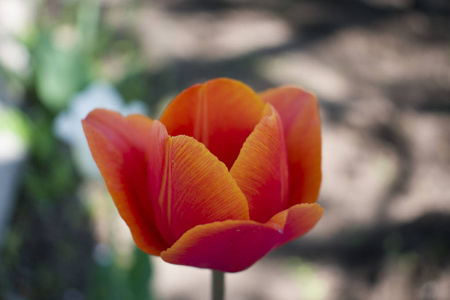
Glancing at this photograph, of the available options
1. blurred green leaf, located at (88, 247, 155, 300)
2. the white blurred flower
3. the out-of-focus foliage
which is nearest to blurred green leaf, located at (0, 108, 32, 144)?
the out-of-focus foliage

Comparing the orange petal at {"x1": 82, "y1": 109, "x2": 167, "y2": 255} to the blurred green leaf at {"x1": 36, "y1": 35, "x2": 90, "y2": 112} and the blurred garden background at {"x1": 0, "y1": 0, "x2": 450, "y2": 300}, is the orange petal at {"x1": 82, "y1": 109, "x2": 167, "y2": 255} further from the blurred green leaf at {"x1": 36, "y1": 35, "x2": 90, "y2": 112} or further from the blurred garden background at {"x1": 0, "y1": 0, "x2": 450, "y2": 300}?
the blurred green leaf at {"x1": 36, "y1": 35, "x2": 90, "y2": 112}

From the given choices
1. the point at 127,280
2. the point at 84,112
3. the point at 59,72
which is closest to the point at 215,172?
the point at 127,280

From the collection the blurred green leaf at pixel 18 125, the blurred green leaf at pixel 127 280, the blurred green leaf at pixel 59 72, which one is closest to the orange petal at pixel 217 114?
the blurred green leaf at pixel 127 280

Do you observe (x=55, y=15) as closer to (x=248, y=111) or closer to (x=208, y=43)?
(x=208, y=43)

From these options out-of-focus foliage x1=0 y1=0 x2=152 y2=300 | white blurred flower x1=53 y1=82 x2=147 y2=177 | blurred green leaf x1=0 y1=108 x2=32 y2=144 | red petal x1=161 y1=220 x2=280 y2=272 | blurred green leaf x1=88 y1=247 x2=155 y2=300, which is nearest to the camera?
red petal x1=161 y1=220 x2=280 y2=272

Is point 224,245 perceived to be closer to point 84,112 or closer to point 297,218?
point 297,218

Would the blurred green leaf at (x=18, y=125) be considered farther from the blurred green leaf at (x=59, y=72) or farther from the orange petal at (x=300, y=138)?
the orange petal at (x=300, y=138)

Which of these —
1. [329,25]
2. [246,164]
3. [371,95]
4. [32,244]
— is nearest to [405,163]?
[371,95]
